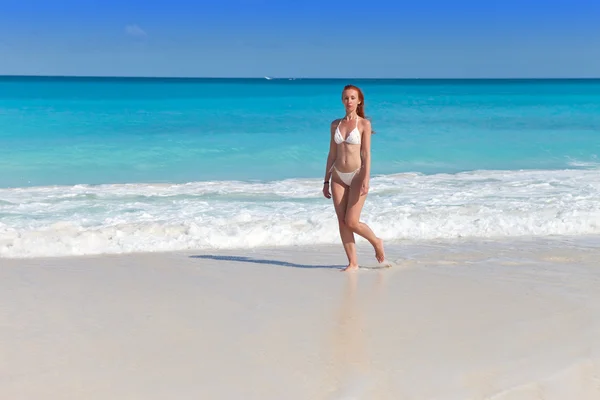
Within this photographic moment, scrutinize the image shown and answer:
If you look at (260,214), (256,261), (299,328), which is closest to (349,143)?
(256,261)

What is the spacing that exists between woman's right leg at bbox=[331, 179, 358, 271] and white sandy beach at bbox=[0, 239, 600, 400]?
0.24 meters

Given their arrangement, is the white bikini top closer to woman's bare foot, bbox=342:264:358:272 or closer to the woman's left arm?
the woman's left arm

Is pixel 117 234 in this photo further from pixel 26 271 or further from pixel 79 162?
pixel 79 162

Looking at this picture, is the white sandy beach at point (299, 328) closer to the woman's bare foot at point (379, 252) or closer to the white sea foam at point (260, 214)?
the woman's bare foot at point (379, 252)

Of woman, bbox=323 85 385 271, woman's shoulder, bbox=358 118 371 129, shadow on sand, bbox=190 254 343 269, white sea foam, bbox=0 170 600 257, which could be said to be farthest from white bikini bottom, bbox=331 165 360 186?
white sea foam, bbox=0 170 600 257

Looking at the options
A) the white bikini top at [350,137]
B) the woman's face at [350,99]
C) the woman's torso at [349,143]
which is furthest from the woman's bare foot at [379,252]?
the woman's face at [350,99]

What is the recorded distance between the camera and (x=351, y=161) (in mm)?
5930

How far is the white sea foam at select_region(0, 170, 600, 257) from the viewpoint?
7.66m

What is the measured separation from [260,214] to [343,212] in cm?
326

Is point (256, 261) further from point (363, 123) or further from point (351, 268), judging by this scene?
point (363, 123)

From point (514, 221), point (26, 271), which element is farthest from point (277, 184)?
point (26, 271)

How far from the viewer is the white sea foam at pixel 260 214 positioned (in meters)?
7.66

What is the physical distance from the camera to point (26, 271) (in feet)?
20.2

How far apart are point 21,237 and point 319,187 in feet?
17.8
